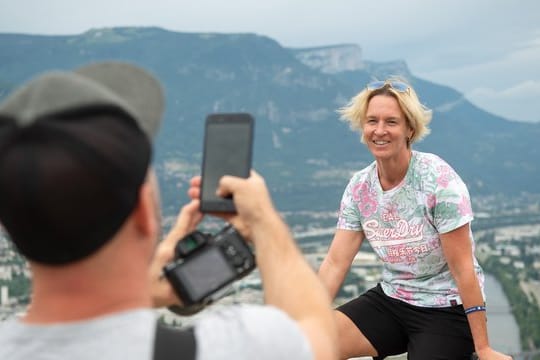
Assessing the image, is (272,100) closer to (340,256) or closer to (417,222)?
(340,256)

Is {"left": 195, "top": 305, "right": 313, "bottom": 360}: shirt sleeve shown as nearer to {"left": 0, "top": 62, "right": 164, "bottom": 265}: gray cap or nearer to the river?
{"left": 0, "top": 62, "right": 164, "bottom": 265}: gray cap

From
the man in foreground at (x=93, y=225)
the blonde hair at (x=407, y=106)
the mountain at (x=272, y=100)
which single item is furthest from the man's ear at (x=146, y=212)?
the mountain at (x=272, y=100)

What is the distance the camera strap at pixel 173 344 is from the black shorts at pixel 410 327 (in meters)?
2.71

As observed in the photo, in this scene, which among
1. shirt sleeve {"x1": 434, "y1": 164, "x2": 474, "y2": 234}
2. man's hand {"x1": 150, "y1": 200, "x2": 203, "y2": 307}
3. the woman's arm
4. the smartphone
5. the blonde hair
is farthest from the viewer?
the woman's arm

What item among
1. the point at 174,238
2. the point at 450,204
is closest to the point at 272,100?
the point at 450,204

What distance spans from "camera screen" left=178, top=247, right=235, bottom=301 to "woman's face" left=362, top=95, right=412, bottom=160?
2.33 metres

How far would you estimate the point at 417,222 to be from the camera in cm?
386

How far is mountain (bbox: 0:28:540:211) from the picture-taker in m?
145

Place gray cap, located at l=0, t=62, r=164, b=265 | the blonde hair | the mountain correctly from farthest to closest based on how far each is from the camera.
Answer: the mountain
the blonde hair
gray cap, located at l=0, t=62, r=164, b=265

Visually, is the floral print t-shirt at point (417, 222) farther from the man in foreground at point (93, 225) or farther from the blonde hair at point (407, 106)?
the man in foreground at point (93, 225)

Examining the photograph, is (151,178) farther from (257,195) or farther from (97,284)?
(257,195)

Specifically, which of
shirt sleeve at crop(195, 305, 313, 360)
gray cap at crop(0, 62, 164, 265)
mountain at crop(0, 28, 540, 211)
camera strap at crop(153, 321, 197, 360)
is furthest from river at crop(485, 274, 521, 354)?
mountain at crop(0, 28, 540, 211)

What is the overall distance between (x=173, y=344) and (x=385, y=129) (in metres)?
2.78

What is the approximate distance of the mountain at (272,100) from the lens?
14525 cm
